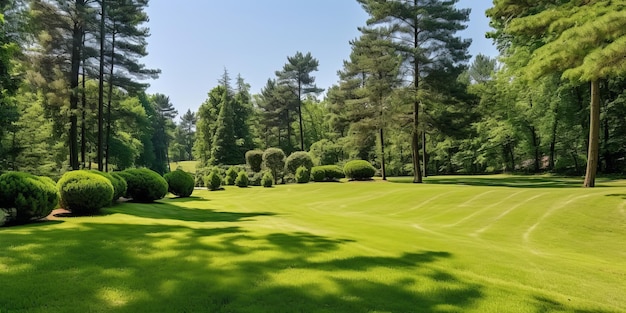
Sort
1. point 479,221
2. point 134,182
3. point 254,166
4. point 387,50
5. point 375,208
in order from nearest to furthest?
1. point 479,221
2. point 134,182
3. point 375,208
4. point 387,50
5. point 254,166

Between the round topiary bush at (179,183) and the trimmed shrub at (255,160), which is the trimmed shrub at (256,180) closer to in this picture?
the trimmed shrub at (255,160)

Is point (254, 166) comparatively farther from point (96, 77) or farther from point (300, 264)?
point (300, 264)

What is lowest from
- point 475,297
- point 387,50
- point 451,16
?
point 475,297

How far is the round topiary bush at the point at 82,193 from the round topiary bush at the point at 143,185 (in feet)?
17.6

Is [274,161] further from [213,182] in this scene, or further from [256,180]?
[213,182]

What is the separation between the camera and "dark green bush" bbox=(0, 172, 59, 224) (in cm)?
829

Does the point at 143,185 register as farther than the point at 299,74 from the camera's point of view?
No

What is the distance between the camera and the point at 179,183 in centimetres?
2427

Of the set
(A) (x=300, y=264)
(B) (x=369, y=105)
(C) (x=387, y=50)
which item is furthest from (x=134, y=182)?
(B) (x=369, y=105)

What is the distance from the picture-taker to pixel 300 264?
17.1 ft

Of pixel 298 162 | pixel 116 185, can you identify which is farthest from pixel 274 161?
pixel 116 185

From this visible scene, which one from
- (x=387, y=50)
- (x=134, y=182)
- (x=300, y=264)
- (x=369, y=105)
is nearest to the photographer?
(x=300, y=264)

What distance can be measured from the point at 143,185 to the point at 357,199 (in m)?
11.3

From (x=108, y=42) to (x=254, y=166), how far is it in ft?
61.1
